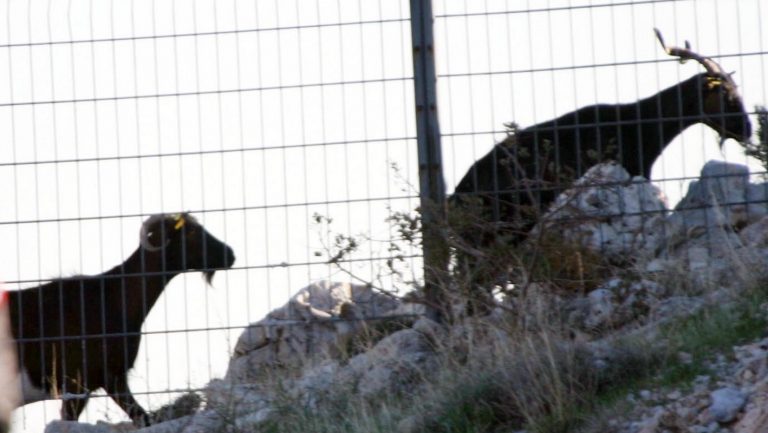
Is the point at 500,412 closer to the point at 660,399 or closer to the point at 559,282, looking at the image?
the point at 660,399

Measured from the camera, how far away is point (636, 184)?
8.75 meters

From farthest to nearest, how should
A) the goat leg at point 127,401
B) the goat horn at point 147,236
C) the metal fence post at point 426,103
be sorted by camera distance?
the goat horn at point 147,236 → the goat leg at point 127,401 → the metal fence post at point 426,103

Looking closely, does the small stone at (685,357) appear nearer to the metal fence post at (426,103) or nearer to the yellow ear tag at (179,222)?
the metal fence post at (426,103)

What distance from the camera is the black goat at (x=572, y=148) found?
8.26 metres

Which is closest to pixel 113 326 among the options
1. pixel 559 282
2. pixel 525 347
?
pixel 559 282

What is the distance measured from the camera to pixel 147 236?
10969mm

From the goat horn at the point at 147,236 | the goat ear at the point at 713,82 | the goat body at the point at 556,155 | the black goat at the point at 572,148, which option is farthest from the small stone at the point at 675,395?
the goat horn at the point at 147,236

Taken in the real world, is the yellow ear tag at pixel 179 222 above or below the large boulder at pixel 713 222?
above

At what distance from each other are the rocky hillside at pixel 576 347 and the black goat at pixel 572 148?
21 cm

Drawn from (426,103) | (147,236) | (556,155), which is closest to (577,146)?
(556,155)

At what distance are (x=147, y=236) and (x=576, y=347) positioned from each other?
501 centimetres

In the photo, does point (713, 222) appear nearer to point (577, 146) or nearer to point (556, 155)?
point (577, 146)

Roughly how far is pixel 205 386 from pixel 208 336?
2.19ft

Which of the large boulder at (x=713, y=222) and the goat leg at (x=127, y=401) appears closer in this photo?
the large boulder at (x=713, y=222)
